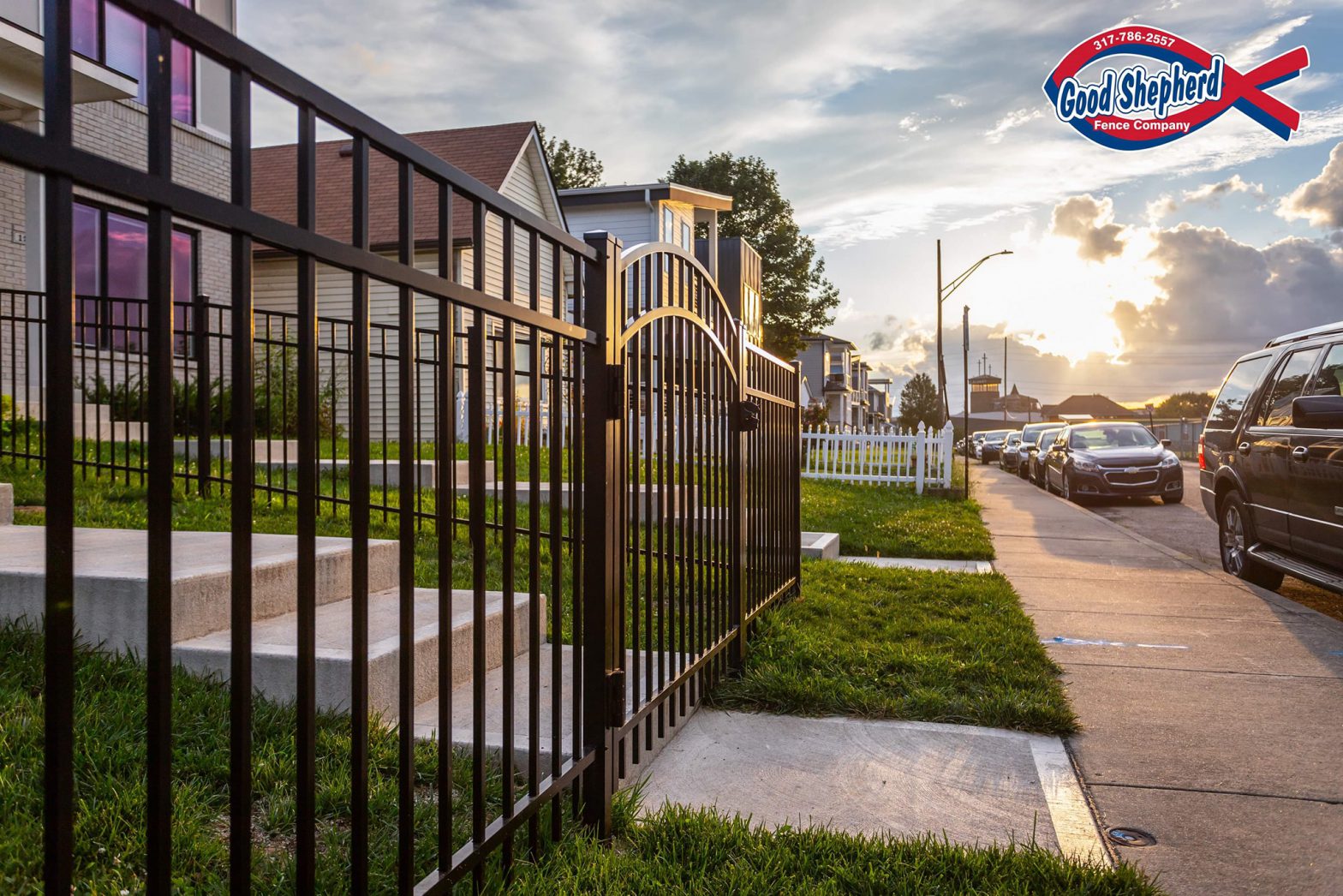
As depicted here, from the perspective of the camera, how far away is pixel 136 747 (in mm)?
2557

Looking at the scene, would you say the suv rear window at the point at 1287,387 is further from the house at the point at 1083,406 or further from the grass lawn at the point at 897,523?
the house at the point at 1083,406

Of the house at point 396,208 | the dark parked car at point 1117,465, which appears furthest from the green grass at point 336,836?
the dark parked car at point 1117,465

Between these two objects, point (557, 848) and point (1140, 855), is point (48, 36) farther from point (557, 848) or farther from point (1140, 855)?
point (1140, 855)

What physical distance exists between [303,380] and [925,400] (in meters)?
95.2

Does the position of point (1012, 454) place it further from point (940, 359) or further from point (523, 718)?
point (523, 718)

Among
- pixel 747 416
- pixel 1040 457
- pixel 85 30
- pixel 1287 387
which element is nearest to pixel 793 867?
pixel 747 416

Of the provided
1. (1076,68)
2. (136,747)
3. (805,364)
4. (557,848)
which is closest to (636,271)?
(557,848)

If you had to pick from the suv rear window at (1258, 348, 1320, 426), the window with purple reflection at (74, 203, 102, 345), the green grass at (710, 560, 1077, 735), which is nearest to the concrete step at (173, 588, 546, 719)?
the green grass at (710, 560, 1077, 735)

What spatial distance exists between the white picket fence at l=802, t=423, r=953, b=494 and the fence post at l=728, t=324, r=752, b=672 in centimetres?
1257

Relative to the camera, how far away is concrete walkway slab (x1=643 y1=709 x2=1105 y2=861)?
2.96 meters

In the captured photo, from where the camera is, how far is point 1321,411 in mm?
5605

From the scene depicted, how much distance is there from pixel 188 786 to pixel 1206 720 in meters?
3.97

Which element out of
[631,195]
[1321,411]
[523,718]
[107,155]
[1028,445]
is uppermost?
[631,195]

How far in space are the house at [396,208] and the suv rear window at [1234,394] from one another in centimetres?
1012
